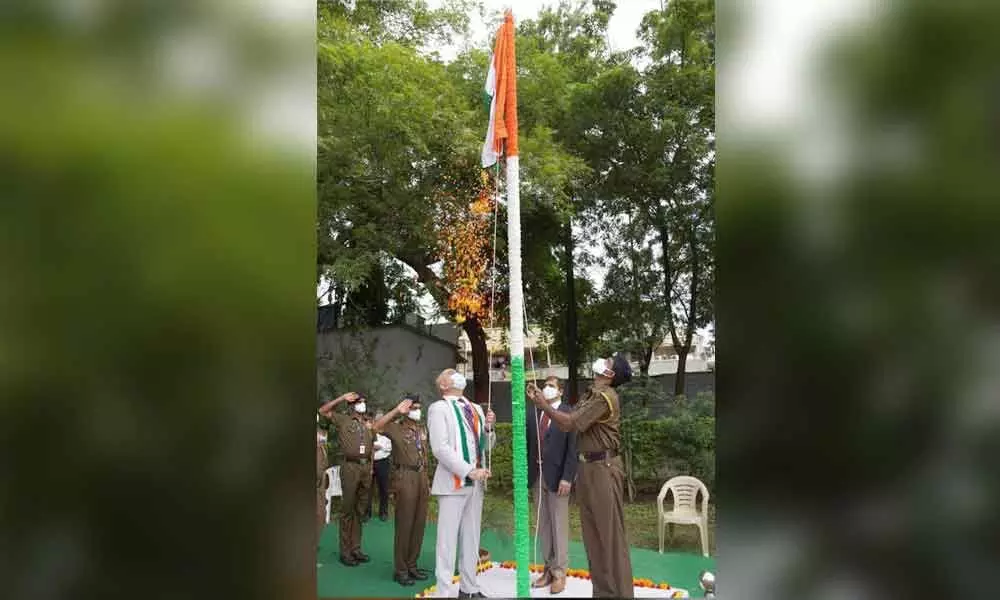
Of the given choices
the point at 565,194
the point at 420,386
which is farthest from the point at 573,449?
the point at 565,194

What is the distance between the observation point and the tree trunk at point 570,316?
19.1 ft

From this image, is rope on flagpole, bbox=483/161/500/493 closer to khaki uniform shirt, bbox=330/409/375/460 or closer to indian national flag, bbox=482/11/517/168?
khaki uniform shirt, bbox=330/409/375/460

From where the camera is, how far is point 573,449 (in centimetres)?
486

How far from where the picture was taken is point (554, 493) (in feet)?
16.2

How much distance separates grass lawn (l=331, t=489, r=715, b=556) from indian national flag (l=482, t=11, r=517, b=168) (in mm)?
3003

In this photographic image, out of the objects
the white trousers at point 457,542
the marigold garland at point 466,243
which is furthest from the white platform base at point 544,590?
the marigold garland at point 466,243

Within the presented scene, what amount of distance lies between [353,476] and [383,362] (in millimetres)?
900

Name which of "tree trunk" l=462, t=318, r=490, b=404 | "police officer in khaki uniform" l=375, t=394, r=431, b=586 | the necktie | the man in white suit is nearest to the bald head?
the man in white suit

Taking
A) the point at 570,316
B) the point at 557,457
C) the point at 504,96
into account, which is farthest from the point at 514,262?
the point at 570,316

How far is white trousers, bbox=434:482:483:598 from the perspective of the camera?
15.3 ft

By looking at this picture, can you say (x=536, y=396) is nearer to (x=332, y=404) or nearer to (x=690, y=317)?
(x=332, y=404)

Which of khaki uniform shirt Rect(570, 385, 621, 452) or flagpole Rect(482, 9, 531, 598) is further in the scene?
khaki uniform shirt Rect(570, 385, 621, 452)
